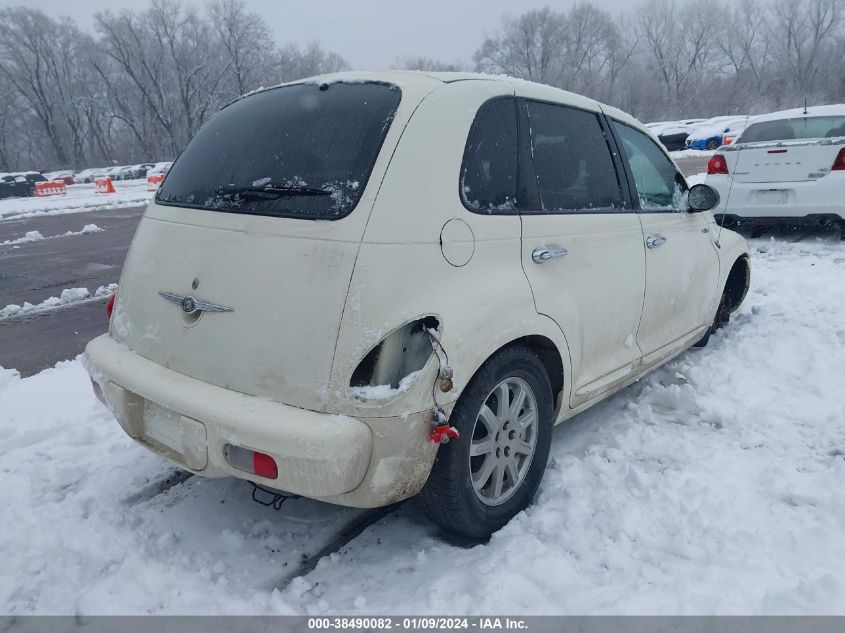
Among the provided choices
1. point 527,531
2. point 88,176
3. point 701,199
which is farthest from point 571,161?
point 88,176

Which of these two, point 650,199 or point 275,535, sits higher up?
point 650,199

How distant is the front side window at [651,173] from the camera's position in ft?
11.5

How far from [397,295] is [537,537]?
1255 mm

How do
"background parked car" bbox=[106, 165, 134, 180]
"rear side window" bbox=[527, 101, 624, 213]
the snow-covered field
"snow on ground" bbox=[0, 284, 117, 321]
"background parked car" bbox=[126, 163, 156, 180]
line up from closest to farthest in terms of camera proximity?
the snow-covered field < "rear side window" bbox=[527, 101, 624, 213] < "snow on ground" bbox=[0, 284, 117, 321] < "background parked car" bbox=[106, 165, 134, 180] < "background parked car" bbox=[126, 163, 156, 180]

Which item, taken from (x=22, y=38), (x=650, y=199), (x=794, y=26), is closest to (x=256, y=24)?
(x=22, y=38)

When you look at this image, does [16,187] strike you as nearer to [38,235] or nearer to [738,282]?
[38,235]

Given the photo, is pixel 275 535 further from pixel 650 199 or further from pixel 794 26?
pixel 794 26

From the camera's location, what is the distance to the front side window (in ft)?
11.5

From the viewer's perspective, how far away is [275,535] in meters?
2.69

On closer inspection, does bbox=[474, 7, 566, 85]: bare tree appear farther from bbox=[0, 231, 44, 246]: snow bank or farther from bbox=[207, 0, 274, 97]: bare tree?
bbox=[0, 231, 44, 246]: snow bank

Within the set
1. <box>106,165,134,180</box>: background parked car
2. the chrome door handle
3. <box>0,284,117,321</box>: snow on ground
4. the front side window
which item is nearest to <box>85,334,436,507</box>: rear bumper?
the chrome door handle

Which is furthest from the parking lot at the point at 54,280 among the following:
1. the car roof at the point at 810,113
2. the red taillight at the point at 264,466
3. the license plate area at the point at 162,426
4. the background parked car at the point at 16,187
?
the background parked car at the point at 16,187

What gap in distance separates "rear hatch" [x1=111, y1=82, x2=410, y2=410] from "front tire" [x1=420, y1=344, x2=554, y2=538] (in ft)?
1.98

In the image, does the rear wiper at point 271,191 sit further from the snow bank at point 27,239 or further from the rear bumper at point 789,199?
the snow bank at point 27,239
